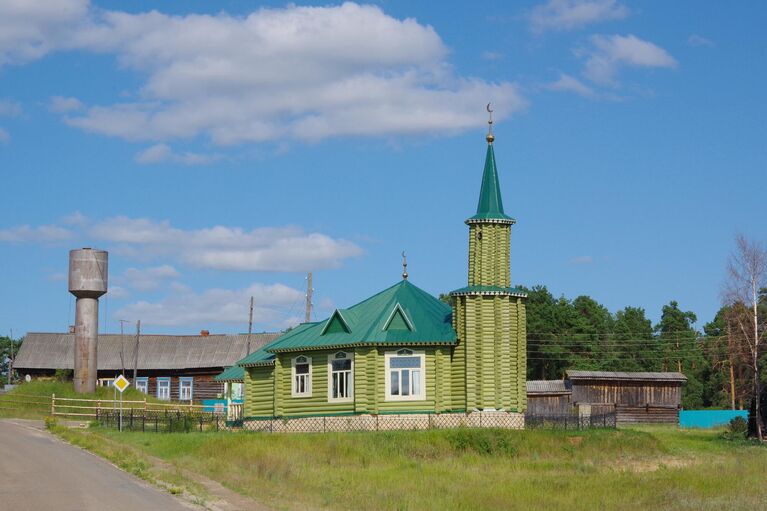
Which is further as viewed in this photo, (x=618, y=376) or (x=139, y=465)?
(x=618, y=376)

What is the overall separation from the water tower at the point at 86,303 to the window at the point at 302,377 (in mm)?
18005

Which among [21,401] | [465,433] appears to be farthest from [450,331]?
[21,401]

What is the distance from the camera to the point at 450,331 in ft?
148

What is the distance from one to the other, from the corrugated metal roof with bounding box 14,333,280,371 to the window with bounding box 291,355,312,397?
106ft

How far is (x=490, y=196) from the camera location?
4628 centimetres

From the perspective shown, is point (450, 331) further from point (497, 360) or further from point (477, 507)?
point (477, 507)

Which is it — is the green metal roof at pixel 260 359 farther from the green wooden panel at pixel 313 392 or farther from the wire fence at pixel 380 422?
the wire fence at pixel 380 422

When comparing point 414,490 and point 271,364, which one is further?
point 271,364

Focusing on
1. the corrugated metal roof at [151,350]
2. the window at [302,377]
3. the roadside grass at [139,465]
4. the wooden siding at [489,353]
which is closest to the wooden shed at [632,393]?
the wooden siding at [489,353]

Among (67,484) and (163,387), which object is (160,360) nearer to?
(163,387)

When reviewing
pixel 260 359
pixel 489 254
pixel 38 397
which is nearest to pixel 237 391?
pixel 38 397

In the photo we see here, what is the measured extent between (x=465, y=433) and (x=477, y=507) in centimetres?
1363

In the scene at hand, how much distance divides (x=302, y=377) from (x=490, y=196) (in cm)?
1128

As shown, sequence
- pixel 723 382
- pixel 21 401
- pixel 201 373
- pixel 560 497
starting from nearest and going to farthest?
1. pixel 560 497
2. pixel 21 401
3. pixel 201 373
4. pixel 723 382
